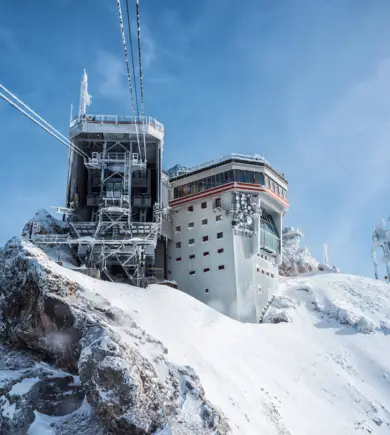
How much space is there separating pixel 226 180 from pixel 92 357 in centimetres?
3484

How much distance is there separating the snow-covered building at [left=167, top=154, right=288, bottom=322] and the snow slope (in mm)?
4713

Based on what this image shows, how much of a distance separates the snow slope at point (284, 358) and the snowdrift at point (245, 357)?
0.10 meters

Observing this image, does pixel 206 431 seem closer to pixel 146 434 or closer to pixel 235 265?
pixel 146 434

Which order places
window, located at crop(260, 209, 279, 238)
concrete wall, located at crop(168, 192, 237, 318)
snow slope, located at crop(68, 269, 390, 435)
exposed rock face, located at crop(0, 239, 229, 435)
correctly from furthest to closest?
1. window, located at crop(260, 209, 279, 238)
2. concrete wall, located at crop(168, 192, 237, 318)
3. snow slope, located at crop(68, 269, 390, 435)
4. exposed rock face, located at crop(0, 239, 229, 435)

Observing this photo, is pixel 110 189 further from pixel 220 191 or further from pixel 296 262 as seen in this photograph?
pixel 296 262

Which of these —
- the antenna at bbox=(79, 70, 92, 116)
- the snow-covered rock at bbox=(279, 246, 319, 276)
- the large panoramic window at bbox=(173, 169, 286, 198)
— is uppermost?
the antenna at bbox=(79, 70, 92, 116)

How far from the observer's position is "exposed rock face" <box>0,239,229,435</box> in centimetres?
2641

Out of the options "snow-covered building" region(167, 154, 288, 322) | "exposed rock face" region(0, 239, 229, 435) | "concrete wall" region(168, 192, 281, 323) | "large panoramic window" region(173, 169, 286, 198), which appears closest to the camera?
"exposed rock face" region(0, 239, 229, 435)

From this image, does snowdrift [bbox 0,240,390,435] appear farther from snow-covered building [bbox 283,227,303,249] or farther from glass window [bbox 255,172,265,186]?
snow-covered building [bbox 283,227,303,249]

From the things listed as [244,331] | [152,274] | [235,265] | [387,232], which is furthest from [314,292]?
[387,232]

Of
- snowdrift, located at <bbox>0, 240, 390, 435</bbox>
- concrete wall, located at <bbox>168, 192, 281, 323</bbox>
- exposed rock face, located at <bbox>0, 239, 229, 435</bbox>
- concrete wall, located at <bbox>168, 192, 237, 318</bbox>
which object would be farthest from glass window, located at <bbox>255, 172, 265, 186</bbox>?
exposed rock face, located at <bbox>0, 239, 229, 435</bbox>

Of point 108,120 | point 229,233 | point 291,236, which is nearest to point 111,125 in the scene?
point 108,120

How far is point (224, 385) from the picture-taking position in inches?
1318

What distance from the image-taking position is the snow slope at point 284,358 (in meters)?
33.6
